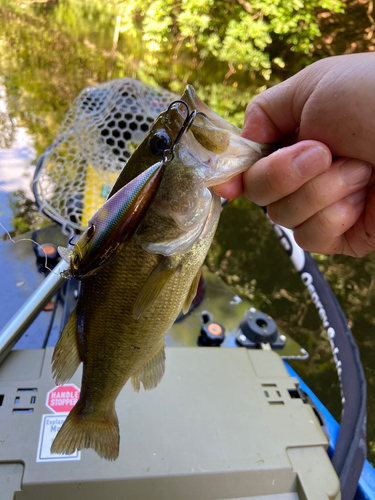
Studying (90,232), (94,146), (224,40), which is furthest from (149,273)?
(224,40)

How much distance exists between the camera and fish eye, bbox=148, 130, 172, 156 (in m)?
1.08

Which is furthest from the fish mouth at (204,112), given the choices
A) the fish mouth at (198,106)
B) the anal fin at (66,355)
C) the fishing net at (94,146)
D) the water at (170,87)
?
the water at (170,87)

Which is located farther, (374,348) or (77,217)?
(374,348)

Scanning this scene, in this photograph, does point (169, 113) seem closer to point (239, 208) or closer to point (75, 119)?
point (75, 119)

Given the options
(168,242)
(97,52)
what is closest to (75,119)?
(168,242)

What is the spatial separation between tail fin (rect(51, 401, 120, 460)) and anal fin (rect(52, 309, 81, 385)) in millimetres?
165

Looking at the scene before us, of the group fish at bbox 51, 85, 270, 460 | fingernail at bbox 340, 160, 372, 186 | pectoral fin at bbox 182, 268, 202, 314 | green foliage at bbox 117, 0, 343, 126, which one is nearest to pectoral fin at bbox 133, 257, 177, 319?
fish at bbox 51, 85, 270, 460

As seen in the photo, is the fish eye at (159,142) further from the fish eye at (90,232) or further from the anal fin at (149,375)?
the anal fin at (149,375)

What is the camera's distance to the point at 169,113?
1.10m

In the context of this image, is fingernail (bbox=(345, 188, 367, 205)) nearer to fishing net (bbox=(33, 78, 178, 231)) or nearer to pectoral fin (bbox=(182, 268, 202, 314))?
pectoral fin (bbox=(182, 268, 202, 314))

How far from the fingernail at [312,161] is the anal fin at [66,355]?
92 cm

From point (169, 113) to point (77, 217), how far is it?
1307 millimetres

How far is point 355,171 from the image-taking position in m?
1.10

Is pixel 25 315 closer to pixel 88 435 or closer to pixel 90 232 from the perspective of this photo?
pixel 88 435
